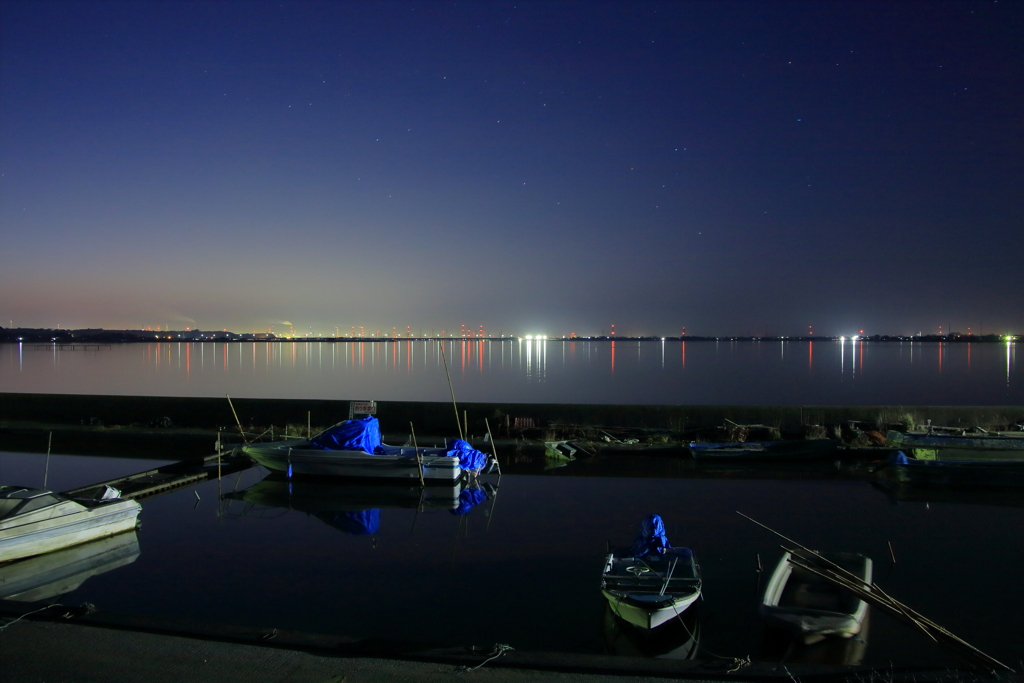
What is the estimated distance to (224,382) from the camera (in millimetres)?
63438

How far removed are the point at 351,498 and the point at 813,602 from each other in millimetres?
10880

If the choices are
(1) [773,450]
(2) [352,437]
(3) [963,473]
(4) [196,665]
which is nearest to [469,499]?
(2) [352,437]

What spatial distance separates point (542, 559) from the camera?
1138 cm

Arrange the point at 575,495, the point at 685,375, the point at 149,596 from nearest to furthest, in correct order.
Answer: the point at 149,596, the point at 575,495, the point at 685,375

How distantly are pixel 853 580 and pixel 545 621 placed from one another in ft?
13.0

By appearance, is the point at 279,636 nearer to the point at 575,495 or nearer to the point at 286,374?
the point at 575,495

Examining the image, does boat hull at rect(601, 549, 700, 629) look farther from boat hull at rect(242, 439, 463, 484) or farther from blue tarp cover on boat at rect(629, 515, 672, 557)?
boat hull at rect(242, 439, 463, 484)

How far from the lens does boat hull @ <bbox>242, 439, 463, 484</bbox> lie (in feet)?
54.5

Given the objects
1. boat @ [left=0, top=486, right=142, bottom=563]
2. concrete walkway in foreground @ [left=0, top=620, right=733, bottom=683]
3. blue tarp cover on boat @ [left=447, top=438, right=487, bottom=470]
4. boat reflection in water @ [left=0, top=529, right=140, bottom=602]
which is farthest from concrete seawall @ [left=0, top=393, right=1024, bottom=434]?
concrete walkway in foreground @ [left=0, top=620, right=733, bottom=683]

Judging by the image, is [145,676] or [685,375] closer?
[145,676]

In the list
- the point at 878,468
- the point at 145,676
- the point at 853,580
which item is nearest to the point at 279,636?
the point at 145,676

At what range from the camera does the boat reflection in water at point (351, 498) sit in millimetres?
14539

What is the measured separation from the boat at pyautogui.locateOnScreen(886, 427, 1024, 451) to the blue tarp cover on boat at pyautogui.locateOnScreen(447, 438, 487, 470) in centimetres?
1232

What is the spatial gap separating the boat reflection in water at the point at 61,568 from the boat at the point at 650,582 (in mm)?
8048
